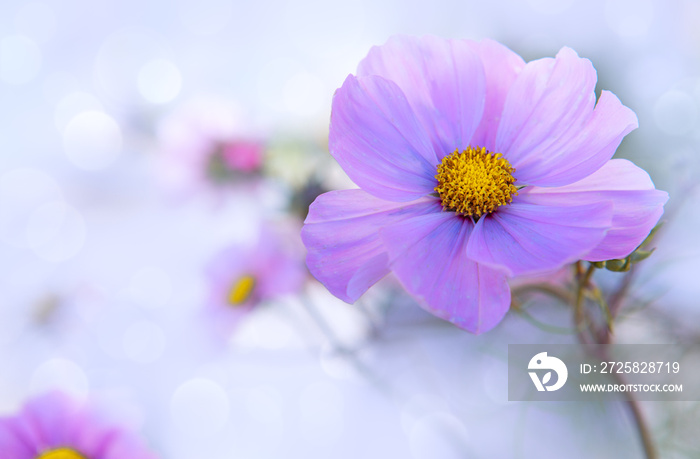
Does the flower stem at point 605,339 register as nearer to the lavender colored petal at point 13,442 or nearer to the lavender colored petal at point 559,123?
the lavender colored petal at point 559,123

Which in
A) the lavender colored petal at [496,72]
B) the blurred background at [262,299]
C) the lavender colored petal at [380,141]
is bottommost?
the blurred background at [262,299]

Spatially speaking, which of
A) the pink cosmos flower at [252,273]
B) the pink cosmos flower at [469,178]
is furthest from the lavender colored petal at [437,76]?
the pink cosmos flower at [252,273]

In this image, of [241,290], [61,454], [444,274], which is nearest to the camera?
[444,274]

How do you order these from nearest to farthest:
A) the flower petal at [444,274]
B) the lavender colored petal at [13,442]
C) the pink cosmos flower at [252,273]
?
1. the flower petal at [444,274]
2. the lavender colored petal at [13,442]
3. the pink cosmos flower at [252,273]

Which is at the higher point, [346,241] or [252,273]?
[346,241]

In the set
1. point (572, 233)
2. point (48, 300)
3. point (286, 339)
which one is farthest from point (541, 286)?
point (48, 300)

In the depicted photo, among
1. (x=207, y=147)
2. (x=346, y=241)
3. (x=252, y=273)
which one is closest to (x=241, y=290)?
(x=252, y=273)

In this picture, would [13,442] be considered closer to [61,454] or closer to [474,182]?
[61,454]
